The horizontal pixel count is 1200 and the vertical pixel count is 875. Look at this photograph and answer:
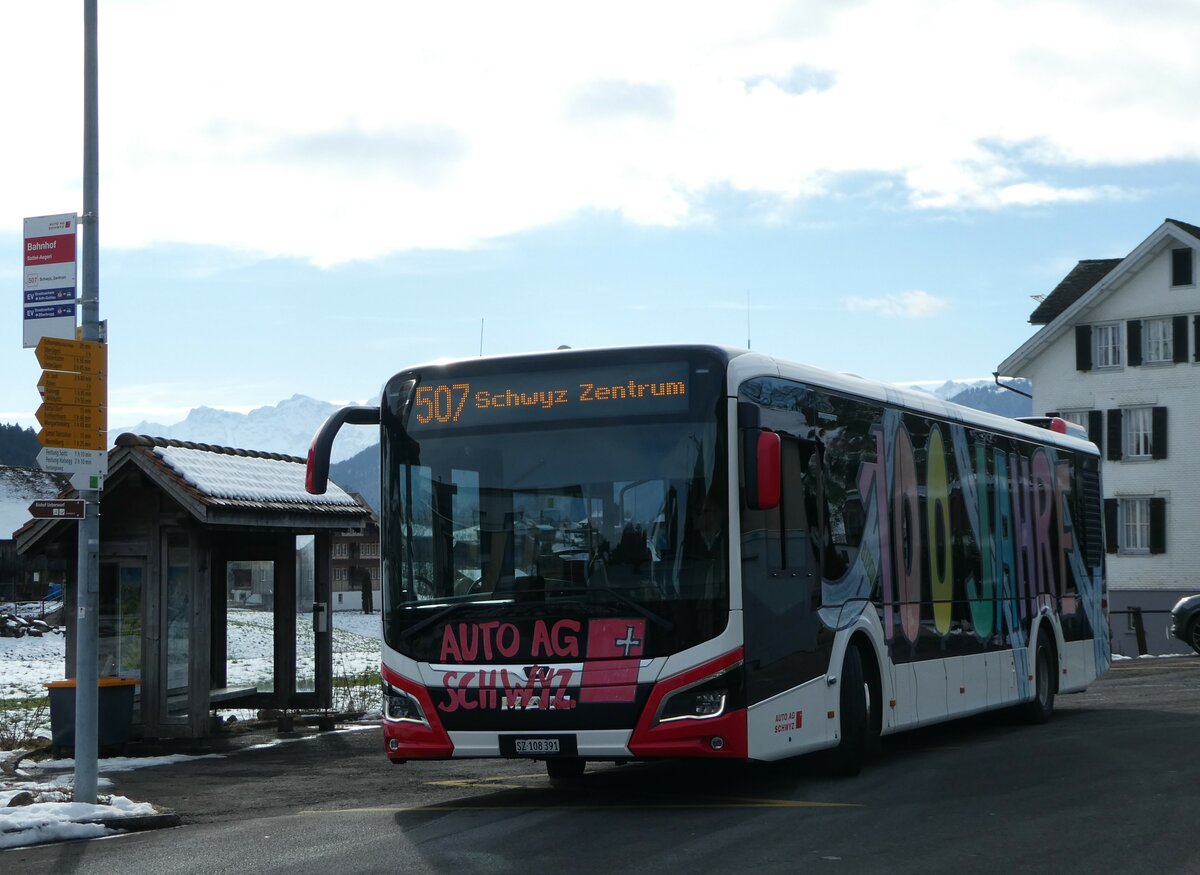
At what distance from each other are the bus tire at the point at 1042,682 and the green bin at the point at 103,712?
31.3 ft

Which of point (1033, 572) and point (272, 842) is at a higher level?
point (1033, 572)

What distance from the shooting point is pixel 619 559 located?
36.4ft

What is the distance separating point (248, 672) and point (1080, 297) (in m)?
41.1

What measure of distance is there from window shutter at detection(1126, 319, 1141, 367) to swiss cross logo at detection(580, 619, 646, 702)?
46.7m

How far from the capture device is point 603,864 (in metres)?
8.91

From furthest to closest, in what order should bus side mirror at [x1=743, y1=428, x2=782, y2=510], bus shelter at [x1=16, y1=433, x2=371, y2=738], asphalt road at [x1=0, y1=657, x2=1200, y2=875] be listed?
bus shelter at [x1=16, y1=433, x2=371, y2=738], bus side mirror at [x1=743, y1=428, x2=782, y2=510], asphalt road at [x1=0, y1=657, x2=1200, y2=875]

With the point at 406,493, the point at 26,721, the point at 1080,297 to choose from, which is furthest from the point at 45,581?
the point at 406,493

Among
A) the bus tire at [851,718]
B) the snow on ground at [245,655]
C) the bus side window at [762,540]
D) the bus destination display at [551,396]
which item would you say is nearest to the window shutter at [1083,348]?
the snow on ground at [245,655]

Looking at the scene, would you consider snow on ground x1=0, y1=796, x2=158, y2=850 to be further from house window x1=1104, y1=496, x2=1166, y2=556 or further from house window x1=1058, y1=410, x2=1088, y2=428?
house window x1=1058, y1=410, x2=1088, y2=428

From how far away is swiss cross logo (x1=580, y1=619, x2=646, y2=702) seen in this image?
10.9 metres

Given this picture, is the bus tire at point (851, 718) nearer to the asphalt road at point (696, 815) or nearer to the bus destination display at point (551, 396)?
the asphalt road at point (696, 815)

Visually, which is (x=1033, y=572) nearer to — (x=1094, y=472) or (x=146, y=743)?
(x=1094, y=472)

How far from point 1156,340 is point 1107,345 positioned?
1.62 meters

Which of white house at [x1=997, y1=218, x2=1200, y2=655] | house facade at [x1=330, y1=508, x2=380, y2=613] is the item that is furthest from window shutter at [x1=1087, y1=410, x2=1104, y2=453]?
house facade at [x1=330, y1=508, x2=380, y2=613]
